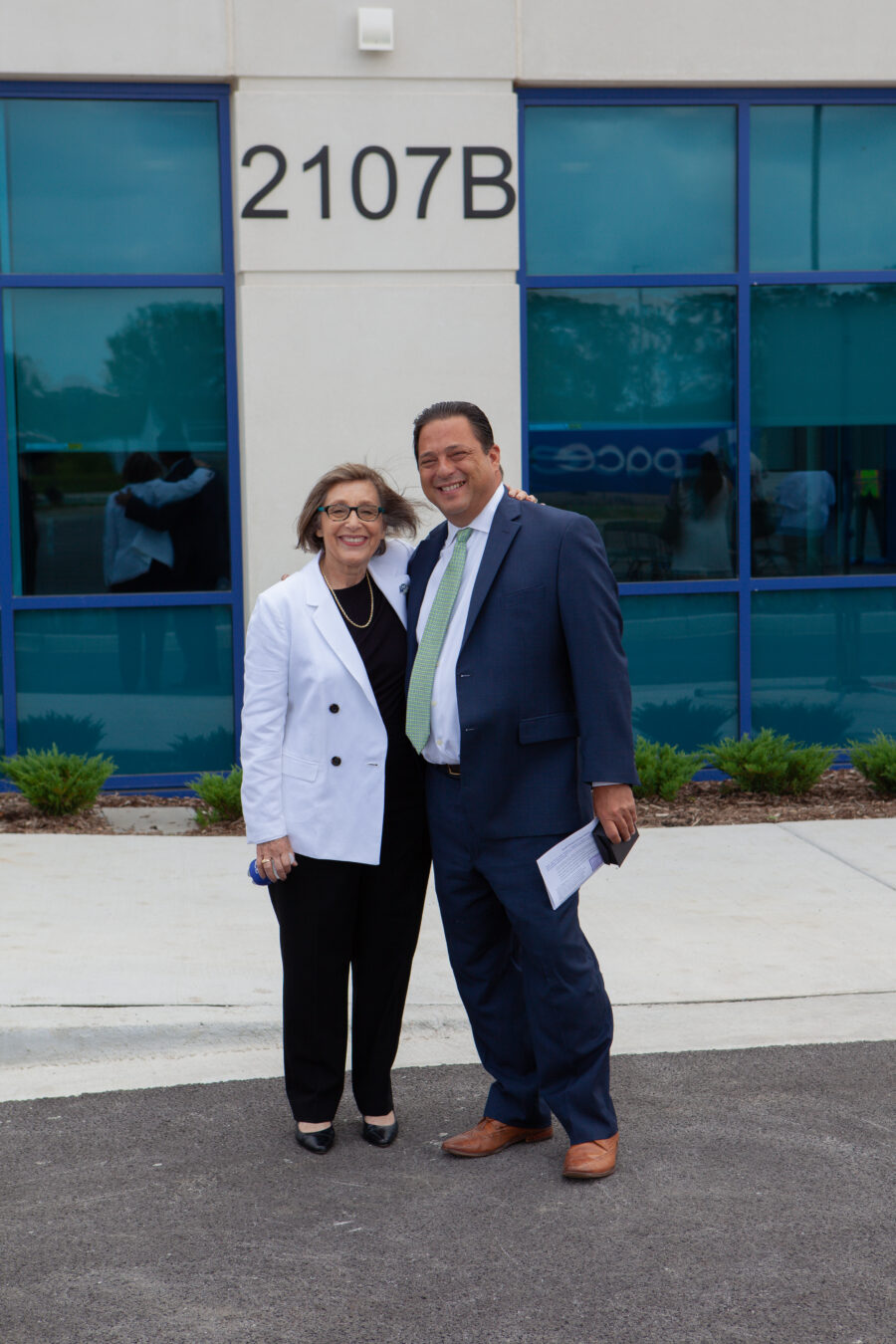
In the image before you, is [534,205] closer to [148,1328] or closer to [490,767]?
[490,767]

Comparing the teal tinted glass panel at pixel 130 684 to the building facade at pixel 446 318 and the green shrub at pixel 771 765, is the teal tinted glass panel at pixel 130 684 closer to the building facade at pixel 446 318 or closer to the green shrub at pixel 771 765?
the building facade at pixel 446 318

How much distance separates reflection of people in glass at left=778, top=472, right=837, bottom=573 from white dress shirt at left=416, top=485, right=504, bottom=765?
5498mm

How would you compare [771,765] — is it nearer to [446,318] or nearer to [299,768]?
[446,318]

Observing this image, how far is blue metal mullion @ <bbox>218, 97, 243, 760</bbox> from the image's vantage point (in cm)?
848

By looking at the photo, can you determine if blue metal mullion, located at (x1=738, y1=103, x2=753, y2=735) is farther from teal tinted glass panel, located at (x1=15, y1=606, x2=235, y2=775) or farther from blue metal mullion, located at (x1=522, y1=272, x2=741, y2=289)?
teal tinted glass panel, located at (x1=15, y1=606, x2=235, y2=775)

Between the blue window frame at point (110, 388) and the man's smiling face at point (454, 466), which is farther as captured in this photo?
the blue window frame at point (110, 388)

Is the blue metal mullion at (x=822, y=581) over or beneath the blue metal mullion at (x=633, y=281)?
beneath

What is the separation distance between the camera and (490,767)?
3840mm

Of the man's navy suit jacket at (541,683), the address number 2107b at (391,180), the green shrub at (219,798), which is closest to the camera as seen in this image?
the man's navy suit jacket at (541,683)

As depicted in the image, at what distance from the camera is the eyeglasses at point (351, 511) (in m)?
3.98

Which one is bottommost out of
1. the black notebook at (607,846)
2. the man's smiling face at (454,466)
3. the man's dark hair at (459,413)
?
the black notebook at (607,846)

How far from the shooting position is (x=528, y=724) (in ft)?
12.6

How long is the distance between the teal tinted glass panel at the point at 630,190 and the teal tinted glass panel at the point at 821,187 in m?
0.20

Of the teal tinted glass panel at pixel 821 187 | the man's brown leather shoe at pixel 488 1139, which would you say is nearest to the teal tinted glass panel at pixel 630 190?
the teal tinted glass panel at pixel 821 187
